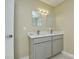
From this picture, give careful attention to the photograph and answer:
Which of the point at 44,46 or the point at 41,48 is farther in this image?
the point at 44,46

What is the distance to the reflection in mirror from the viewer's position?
3.54 m

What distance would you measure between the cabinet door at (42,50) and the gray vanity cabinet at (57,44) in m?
0.39

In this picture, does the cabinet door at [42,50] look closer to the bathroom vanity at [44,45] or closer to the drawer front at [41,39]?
the bathroom vanity at [44,45]

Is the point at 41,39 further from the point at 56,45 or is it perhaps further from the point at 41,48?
the point at 56,45

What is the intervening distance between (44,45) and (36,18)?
1.23 meters

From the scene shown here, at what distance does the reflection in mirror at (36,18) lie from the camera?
11.6ft

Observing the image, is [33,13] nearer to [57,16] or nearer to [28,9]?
[28,9]

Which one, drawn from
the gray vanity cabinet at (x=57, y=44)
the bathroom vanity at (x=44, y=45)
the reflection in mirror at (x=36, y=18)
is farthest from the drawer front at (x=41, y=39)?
the reflection in mirror at (x=36, y=18)

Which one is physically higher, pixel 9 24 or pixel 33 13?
pixel 33 13

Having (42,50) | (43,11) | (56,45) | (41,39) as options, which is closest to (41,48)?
(42,50)

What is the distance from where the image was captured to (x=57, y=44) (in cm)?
409

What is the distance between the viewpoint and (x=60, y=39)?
432cm
